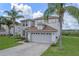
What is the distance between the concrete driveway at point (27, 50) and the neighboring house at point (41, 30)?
0.54ft

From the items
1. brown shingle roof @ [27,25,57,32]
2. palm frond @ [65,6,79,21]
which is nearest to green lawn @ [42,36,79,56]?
brown shingle roof @ [27,25,57,32]

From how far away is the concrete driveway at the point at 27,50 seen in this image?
59.7ft

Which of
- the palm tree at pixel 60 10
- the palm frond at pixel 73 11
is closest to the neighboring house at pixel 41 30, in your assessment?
the palm tree at pixel 60 10

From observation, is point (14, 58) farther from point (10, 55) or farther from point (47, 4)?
point (47, 4)

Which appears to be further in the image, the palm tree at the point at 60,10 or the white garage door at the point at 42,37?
the white garage door at the point at 42,37

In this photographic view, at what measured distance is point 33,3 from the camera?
18.2 m

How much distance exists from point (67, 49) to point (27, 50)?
1.09 m

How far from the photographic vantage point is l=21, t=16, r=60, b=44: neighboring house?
18250mm

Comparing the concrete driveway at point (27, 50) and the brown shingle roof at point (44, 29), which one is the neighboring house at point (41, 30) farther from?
the concrete driveway at point (27, 50)

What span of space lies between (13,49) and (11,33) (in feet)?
1.45

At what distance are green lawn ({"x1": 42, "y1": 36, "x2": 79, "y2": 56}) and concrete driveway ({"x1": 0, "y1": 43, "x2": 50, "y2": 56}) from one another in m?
0.16

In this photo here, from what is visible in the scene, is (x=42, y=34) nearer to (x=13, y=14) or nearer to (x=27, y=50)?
(x=27, y=50)

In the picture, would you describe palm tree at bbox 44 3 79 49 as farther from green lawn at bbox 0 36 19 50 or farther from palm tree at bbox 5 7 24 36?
green lawn at bbox 0 36 19 50

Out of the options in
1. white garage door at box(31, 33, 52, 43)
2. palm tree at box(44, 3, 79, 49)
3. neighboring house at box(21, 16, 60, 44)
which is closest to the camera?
palm tree at box(44, 3, 79, 49)
